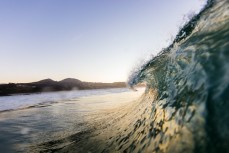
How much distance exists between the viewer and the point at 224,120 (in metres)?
2.09

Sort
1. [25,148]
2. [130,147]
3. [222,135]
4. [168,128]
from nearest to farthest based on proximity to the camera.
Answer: [222,135], [168,128], [130,147], [25,148]

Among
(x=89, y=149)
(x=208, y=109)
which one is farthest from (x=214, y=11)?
(x=89, y=149)

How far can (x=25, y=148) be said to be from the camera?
21.4 ft

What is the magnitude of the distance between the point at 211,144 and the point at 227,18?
5.09 ft

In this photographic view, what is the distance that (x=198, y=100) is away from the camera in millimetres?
2545

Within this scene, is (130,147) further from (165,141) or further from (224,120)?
(224,120)

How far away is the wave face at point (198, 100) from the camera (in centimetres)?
218

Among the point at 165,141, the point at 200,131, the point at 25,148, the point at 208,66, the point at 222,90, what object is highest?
the point at 208,66

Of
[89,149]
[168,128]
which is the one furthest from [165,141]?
[89,149]

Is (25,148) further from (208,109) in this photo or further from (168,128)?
(208,109)

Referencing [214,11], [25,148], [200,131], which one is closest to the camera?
[200,131]

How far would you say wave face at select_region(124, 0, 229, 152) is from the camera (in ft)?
7.16

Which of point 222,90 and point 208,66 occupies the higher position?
point 208,66

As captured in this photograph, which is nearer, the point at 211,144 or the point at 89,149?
the point at 211,144
